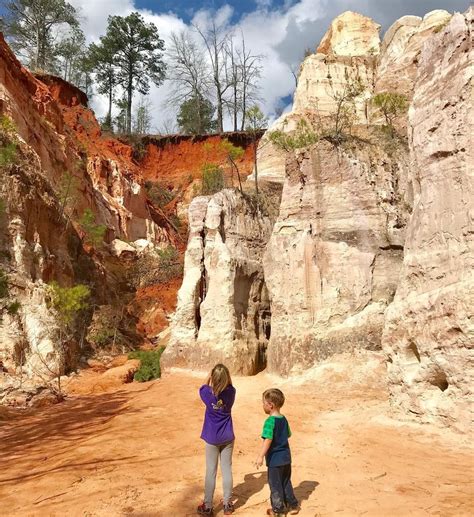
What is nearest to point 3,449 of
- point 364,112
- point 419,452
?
point 419,452

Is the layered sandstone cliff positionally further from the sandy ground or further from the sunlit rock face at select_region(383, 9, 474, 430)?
the sunlit rock face at select_region(383, 9, 474, 430)

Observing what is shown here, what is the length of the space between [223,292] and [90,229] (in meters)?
10.5

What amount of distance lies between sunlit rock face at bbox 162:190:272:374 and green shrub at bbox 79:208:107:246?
7.76 meters

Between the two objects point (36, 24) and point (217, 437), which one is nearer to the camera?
point (217, 437)

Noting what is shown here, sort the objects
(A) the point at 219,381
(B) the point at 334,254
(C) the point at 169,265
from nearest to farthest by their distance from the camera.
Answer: (A) the point at 219,381, (B) the point at 334,254, (C) the point at 169,265

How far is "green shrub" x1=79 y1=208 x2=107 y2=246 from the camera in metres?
20.7

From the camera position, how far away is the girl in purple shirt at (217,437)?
3832mm

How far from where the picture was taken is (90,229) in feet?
68.9

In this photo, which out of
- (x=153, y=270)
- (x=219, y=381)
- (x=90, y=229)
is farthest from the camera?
(x=153, y=270)

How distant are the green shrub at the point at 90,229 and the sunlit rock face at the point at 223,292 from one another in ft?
25.5

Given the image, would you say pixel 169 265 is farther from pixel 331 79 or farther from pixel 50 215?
pixel 331 79

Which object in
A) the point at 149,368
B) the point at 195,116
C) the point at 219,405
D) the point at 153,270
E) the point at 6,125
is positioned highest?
the point at 195,116

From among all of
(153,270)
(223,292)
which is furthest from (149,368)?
(153,270)

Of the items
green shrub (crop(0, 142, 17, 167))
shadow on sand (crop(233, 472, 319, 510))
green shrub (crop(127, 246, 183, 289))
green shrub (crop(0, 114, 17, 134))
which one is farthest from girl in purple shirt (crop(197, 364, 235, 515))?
green shrub (crop(127, 246, 183, 289))
